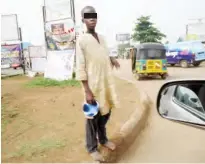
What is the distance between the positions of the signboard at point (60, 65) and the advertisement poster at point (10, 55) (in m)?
6.11

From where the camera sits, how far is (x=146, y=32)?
1550 inches

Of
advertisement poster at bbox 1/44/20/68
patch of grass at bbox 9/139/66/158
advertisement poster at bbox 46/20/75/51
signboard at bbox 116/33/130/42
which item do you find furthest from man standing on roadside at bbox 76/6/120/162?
signboard at bbox 116/33/130/42

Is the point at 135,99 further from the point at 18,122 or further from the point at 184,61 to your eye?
the point at 184,61

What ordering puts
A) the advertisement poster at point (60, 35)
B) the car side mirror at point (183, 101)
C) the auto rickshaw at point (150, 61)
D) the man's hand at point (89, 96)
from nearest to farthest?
the car side mirror at point (183, 101), the man's hand at point (89, 96), the advertisement poster at point (60, 35), the auto rickshaw at point (150, 61)

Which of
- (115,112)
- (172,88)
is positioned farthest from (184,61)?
(172,88)

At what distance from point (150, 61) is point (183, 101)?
12731 millimetres

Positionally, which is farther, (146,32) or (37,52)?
(146,32)

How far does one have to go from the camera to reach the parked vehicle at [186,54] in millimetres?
21359

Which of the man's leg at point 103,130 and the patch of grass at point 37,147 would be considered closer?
the man's leg at point 103,130

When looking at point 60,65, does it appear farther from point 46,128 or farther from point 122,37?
point 122,37

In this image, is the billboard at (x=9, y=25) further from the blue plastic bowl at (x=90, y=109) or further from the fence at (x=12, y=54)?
the blue plastic bowl at (x=90, y=109)

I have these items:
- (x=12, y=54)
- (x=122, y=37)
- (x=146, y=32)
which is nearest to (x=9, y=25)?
(x=12, y=54)

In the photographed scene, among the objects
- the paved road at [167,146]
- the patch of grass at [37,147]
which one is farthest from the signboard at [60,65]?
the patch of grass at [37,147]

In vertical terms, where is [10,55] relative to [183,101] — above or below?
below
